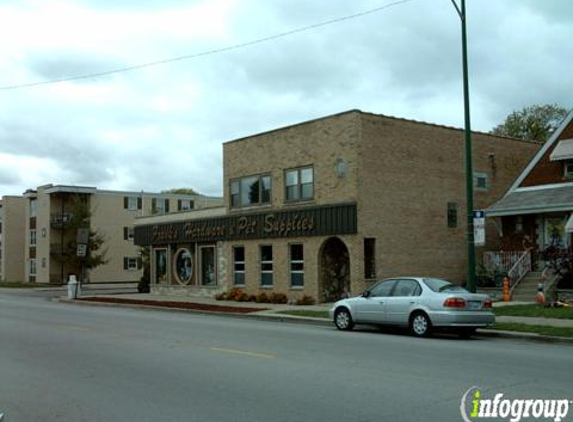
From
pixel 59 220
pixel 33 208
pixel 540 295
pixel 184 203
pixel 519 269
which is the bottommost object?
pixel 540 295

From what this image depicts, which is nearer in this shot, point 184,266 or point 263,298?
point 263,298

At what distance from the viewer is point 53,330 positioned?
17.8m

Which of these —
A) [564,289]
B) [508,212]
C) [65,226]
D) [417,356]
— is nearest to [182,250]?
[508,212]

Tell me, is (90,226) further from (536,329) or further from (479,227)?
(536,329)

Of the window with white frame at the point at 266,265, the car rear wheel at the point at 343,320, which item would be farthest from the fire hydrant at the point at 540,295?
the window with white frame at the point at 266,265

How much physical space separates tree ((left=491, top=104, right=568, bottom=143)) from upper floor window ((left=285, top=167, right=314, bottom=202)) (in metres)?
27.5

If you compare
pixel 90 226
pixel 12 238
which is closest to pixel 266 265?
pixel 90 226

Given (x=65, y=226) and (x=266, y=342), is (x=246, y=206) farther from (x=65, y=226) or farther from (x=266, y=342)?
(x=65, y=226)

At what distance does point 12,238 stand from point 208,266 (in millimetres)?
49758

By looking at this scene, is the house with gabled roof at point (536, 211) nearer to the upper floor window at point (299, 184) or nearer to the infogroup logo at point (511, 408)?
the upper floor window at point (299, 184)

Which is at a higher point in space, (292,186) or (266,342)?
(292,186)

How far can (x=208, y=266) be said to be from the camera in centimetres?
3491

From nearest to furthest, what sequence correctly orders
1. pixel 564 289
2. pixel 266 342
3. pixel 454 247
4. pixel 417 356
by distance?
pixel 417 356 → pixel 266 342 → pixel 564 289 → pixel 454 247

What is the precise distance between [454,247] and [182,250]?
47.6ft
